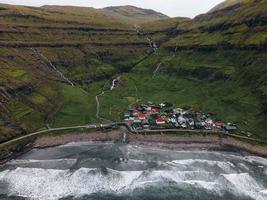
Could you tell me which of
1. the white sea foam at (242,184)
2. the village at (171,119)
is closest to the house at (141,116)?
the village at (171,119)

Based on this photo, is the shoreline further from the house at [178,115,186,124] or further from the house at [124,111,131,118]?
the house at [124,111,131,118]

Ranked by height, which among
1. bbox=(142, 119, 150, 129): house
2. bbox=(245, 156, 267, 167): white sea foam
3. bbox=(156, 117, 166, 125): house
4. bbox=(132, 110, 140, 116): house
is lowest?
bbox=(132, 110, 140, 116): house

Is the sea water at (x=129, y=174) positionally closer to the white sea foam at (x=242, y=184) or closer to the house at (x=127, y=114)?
the white sea foam at (x=242, y=184)

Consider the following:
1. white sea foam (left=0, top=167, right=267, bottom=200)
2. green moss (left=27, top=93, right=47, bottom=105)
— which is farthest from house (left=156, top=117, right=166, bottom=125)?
green moss (left=27, top=93, right=47, bottom=105)

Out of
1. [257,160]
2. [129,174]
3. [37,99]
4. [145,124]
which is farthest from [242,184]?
[37,99]

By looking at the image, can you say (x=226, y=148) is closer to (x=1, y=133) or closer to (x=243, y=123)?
(x=243, y=123)

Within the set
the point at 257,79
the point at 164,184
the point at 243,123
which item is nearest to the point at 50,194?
the point at 164,184

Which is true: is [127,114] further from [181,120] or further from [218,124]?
[218,124]
